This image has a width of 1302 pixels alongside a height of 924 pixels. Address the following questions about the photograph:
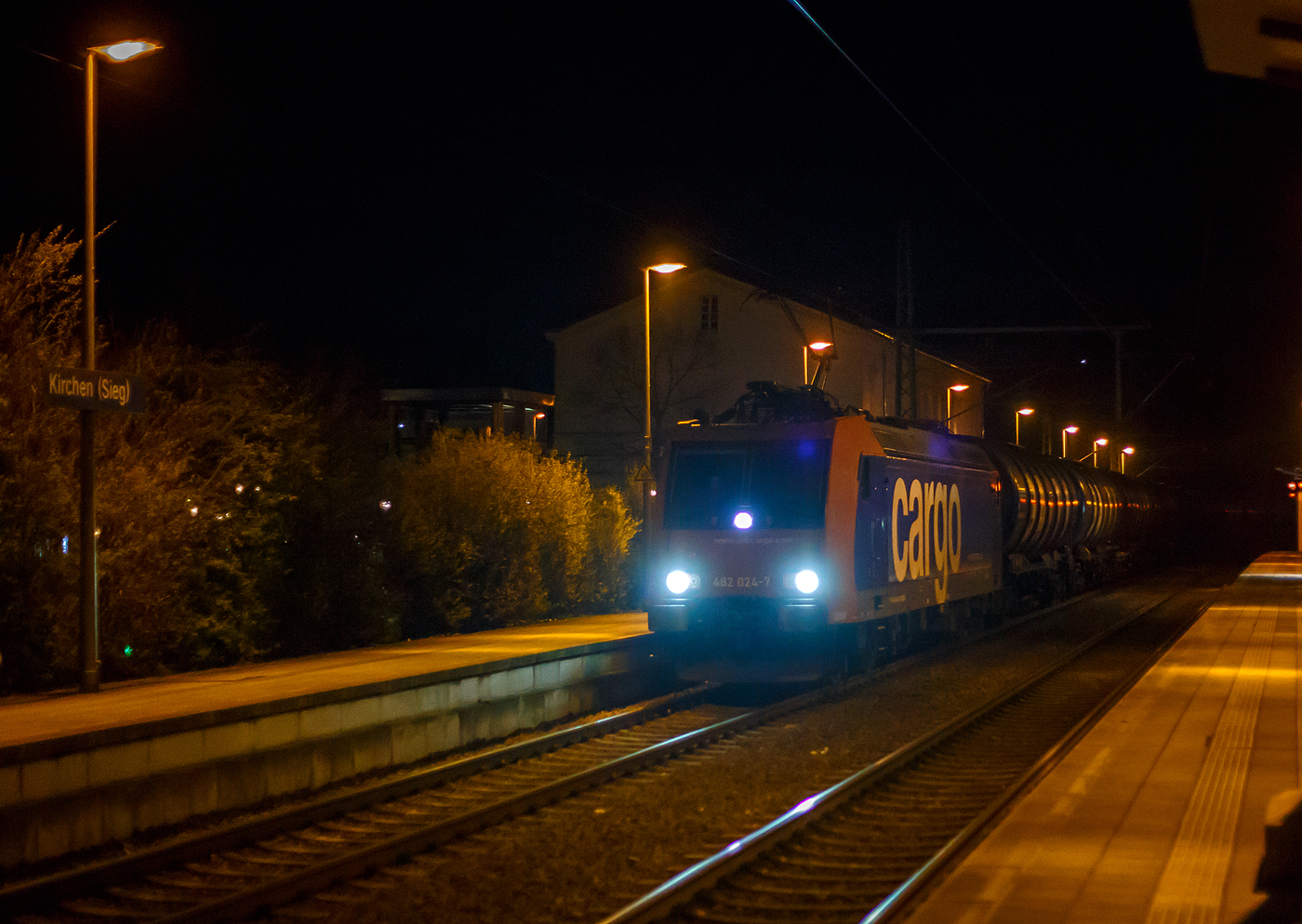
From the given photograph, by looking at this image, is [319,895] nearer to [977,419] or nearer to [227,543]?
[227,543]

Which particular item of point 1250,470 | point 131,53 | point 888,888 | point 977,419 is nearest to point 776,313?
point 977,419

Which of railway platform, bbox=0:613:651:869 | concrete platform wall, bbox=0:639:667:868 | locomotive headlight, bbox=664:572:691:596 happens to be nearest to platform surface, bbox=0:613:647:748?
railway platform, bbox=0:613:651:869

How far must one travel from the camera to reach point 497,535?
2050 centimetres

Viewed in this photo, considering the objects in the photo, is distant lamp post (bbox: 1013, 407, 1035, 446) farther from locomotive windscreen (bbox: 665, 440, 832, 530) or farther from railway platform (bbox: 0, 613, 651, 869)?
railway platform (bbox: 0, 613, 651, 869)

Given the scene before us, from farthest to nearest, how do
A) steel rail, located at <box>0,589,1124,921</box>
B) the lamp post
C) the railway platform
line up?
the lamp post
the railway platform
steel rail, located at <box>0,589,1124,921</box>

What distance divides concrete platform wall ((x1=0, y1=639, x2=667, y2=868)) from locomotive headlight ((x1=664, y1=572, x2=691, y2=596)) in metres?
1.38

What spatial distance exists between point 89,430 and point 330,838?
16.8 ft

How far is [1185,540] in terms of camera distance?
67688 mm

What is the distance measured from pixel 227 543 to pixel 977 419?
53250mm

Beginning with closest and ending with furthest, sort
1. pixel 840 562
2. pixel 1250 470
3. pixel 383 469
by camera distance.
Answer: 1. pixel 840 562
2. pixel 383 469
3. pixel 1250 470

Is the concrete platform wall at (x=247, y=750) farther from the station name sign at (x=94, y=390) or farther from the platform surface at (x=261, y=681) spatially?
the station name sign at (x=94, y=390)

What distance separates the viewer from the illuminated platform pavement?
236 inches

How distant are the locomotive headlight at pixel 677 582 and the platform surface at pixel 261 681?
1.45 metres

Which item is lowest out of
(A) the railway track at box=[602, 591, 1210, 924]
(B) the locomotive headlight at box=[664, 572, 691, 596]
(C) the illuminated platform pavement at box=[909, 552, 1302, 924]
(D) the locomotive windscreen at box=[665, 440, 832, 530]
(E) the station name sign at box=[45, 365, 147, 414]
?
(A) the railway track at box=[602, 591, 1210, 924]
